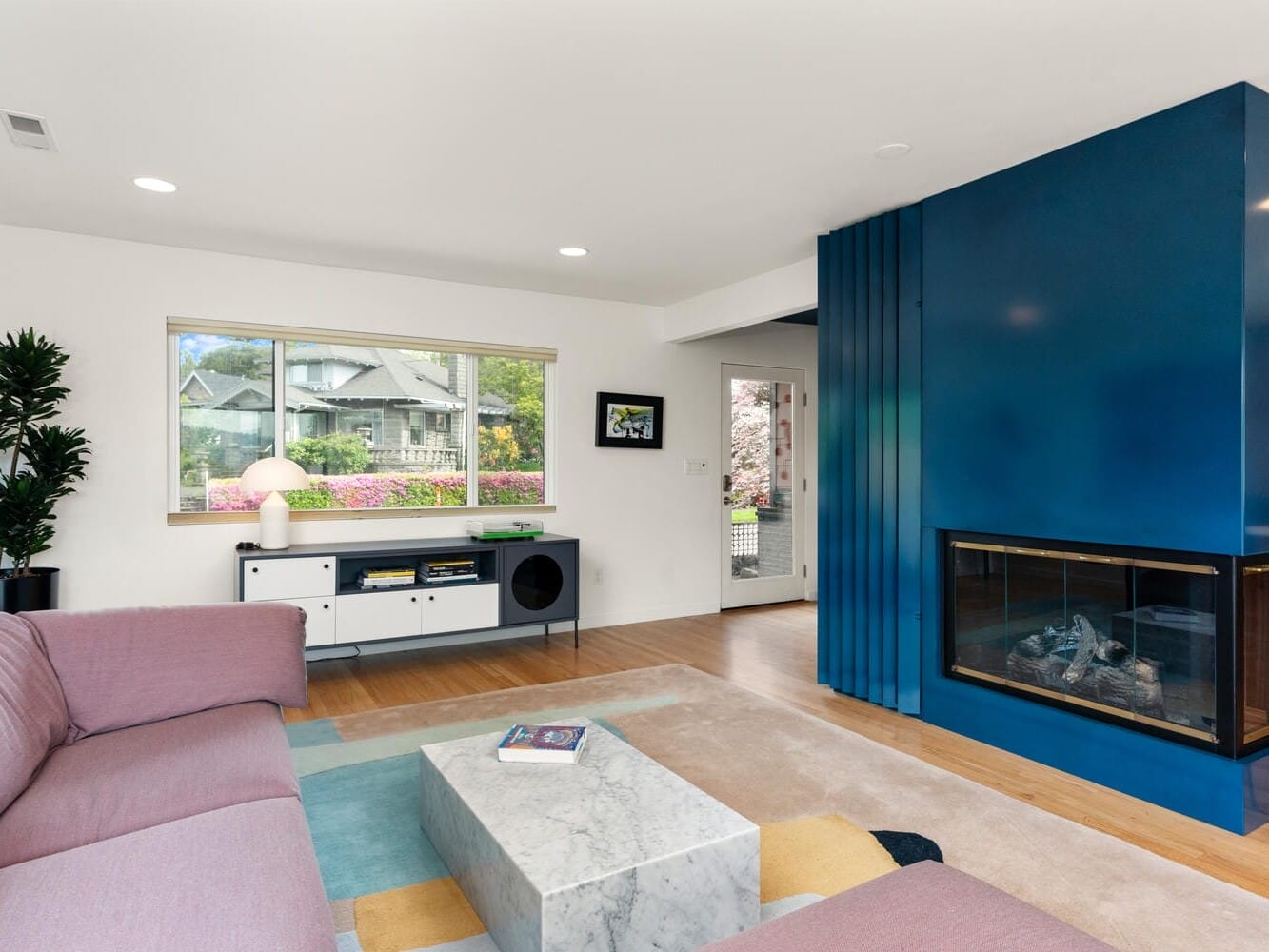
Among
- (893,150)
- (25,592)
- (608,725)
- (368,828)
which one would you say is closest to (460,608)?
(608,725)

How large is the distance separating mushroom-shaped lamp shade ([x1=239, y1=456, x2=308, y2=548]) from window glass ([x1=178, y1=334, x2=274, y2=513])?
173mm

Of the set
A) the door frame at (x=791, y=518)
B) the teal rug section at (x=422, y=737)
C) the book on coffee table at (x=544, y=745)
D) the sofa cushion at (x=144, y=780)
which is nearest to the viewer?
the sofa cushion at (x=144, y=780)

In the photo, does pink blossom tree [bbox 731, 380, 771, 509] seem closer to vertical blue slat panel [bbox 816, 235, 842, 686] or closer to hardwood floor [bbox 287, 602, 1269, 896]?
hardwood floor [bbox 287, 602, 1269, 896]

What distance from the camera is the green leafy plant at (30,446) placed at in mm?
3525

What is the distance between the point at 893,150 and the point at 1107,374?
1165mm

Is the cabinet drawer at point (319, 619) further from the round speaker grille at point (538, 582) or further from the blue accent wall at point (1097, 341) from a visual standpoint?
the blue accent wall at point (1097, 341)

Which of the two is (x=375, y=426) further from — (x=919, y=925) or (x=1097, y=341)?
(x=919, y=925)

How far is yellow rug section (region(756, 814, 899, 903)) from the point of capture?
6.95 feet

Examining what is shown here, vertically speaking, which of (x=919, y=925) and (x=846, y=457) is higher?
(x=846, y=457)

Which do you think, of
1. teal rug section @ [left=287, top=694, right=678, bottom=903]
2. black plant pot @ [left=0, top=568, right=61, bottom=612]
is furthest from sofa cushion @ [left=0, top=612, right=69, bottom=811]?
black plant pot @ [left=0, top=568, right=61, bottom=612]

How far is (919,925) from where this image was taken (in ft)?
4.16

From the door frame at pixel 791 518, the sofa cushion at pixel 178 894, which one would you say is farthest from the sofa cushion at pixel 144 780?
the door frame at pixel 791 518

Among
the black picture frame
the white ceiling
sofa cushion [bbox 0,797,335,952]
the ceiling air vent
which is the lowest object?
sofa cushion [bbox 0,797,335,952]

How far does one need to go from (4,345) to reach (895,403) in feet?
13.9
